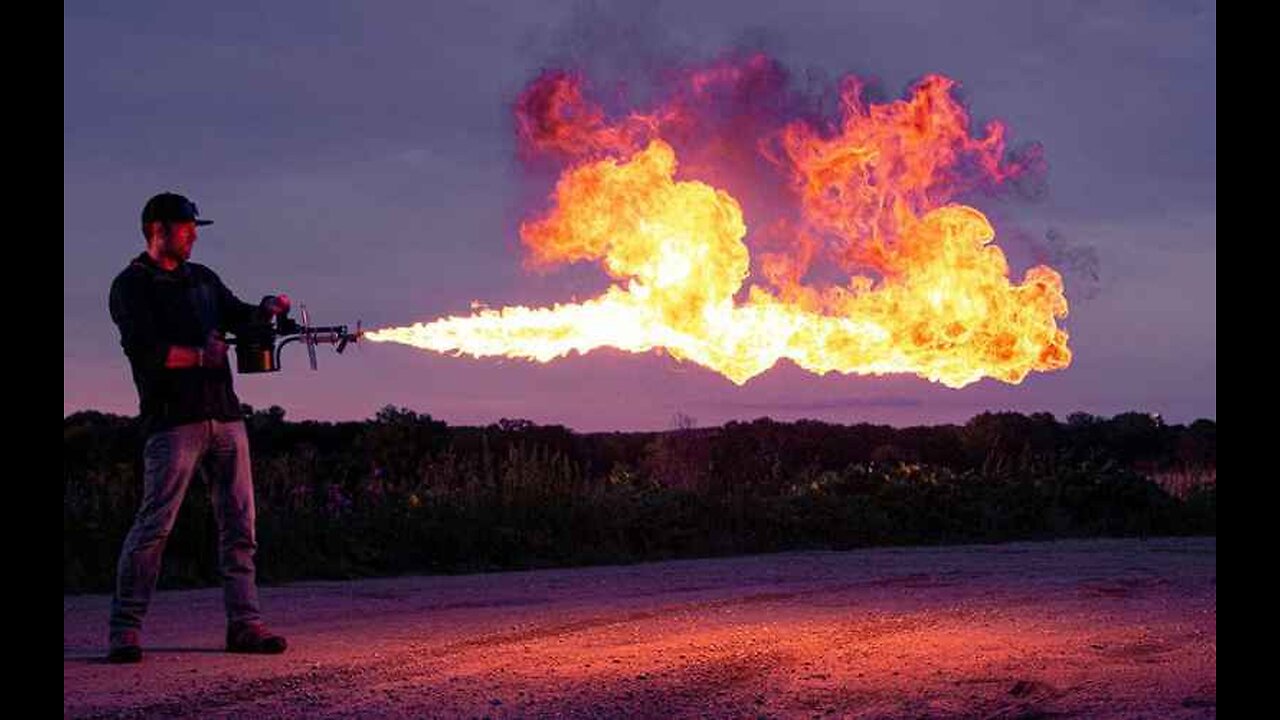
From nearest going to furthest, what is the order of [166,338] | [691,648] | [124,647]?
1. [124,647]
2. [166,338]
3. [691,648]

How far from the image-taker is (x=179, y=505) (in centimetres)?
952

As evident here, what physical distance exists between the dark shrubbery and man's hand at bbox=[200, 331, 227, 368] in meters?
5.90

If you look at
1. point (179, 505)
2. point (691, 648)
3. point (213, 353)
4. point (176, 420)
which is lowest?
point (691, 648)

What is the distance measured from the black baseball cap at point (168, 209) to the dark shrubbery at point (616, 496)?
615cm

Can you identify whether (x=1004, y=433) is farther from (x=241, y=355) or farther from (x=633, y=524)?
(x=241, y=355)

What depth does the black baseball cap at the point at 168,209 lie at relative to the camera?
968 cm

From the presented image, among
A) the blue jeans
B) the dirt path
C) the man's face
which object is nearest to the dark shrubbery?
the dirt path

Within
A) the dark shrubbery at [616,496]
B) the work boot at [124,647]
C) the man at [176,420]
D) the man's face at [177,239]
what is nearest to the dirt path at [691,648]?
the work boot at [124,647]

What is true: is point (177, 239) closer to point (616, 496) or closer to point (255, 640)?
point (255, 640)

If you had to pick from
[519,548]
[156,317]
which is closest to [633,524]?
[519,548]

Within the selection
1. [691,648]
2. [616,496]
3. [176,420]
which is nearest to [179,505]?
[176,420]

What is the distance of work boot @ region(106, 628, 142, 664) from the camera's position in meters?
9.44

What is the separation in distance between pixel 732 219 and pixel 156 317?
7308 mm

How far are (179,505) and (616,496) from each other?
10320 millimetres
